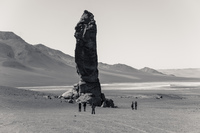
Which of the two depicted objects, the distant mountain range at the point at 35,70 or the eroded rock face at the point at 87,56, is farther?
the distant mountain range at the point at 35,70

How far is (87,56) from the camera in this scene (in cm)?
3766

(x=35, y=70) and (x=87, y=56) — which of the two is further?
(x=35, y=70)

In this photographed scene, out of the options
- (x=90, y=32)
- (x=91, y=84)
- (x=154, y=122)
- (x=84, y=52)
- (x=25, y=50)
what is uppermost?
(x=25, y=50)

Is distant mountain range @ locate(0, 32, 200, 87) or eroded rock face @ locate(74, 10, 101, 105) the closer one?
eroded rock face @ locate(74, 10, 101, 105)

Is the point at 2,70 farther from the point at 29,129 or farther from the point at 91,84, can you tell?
the point at 29,129

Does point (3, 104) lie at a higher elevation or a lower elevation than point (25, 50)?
lower

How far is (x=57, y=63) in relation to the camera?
611 ft

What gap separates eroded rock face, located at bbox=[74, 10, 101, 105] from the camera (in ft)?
122

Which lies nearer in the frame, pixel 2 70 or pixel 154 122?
pixel 154 122

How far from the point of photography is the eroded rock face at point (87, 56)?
37.2 metres

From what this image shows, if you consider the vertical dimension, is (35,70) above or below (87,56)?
above

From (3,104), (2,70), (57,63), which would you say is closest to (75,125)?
(3,104)

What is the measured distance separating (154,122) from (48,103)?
1732cm

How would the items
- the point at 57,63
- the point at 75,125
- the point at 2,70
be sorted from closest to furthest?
the point at 75,125, the point at 2,70, the point at 57,63
